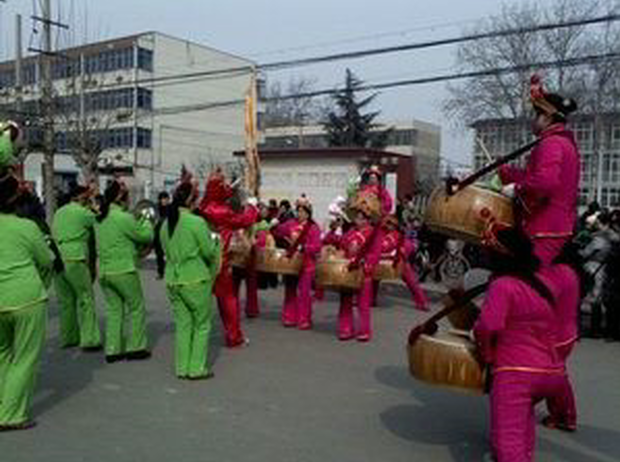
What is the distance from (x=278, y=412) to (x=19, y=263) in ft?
7.65

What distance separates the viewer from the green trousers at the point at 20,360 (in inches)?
229

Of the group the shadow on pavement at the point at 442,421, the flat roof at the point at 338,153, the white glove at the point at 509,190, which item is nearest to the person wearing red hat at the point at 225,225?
the shadow on pavement at the point at 442,421

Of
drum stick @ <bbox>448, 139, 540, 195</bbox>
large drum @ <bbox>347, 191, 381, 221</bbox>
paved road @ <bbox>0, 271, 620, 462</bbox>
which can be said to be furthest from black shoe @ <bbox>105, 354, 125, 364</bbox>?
drum stick @ <bbox>448, 139, 540, 195</bbox>

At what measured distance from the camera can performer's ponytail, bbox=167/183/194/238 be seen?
7.52m

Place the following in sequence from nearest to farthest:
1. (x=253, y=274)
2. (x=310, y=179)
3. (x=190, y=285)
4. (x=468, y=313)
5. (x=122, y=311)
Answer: (x=468, y=313)
(x=190, y=285)
(x=122, y=311)
(x=253, y=274)
(x=310, y=179)

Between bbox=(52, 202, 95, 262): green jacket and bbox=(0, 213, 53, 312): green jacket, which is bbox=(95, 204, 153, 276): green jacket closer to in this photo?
bbox=(52, 202, 95, 262): green jacket

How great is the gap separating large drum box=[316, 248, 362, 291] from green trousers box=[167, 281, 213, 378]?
2182mm

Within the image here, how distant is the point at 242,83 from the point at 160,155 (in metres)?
11.9

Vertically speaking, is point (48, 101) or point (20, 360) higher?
point (48, 101)

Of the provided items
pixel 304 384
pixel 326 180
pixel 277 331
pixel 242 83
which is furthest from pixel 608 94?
pixel 242 83

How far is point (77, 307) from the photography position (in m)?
8.85

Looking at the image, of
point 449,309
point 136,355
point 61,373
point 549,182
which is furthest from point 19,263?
point 549,182

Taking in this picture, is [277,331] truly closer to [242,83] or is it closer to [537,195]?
[537,195]

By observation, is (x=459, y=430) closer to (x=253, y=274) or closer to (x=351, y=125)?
(x=253, y=274)
